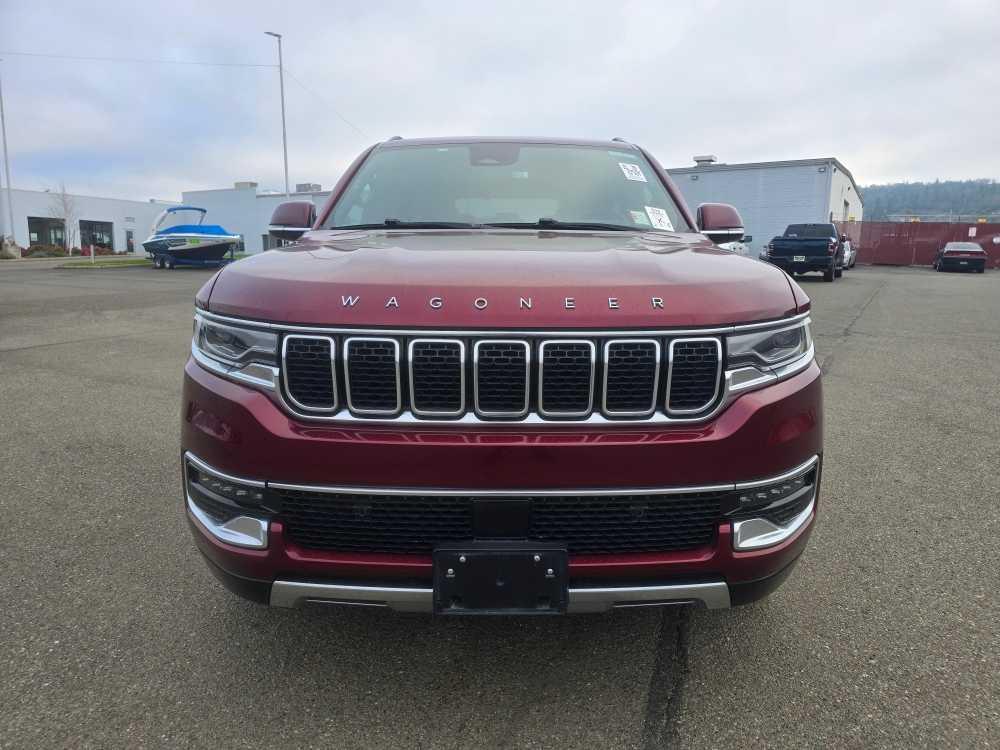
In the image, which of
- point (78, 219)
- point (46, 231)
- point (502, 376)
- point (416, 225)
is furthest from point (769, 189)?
point (46, 231)

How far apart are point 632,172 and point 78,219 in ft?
222

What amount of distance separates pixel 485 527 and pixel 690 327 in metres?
0.75

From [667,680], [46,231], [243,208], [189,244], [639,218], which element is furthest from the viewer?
[46,231]

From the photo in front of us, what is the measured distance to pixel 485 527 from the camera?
183 cm

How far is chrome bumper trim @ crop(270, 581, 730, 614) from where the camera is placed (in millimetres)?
1859

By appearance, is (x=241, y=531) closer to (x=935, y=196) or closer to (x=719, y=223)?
(x=719, y=223)

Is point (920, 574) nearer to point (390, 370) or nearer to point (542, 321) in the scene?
point (542, 321)

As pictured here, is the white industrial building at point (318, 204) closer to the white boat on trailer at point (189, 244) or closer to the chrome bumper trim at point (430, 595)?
the white boat on trailer at point (189, 244)

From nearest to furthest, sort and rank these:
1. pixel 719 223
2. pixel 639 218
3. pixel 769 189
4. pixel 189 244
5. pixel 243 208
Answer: pixel 639 218 < pixel 719 223 < pixel 189 244 < pixel 769 189 < pixel 243 208

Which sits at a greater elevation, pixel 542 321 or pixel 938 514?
pixel 542 321

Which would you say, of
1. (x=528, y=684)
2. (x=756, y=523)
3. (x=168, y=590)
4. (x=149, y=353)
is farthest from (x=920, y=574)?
(x=149, y=353)

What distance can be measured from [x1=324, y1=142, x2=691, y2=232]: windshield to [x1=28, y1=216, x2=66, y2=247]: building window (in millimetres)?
65070

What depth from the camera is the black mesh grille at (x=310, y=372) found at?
1823 mm

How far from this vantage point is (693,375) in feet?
6.04
